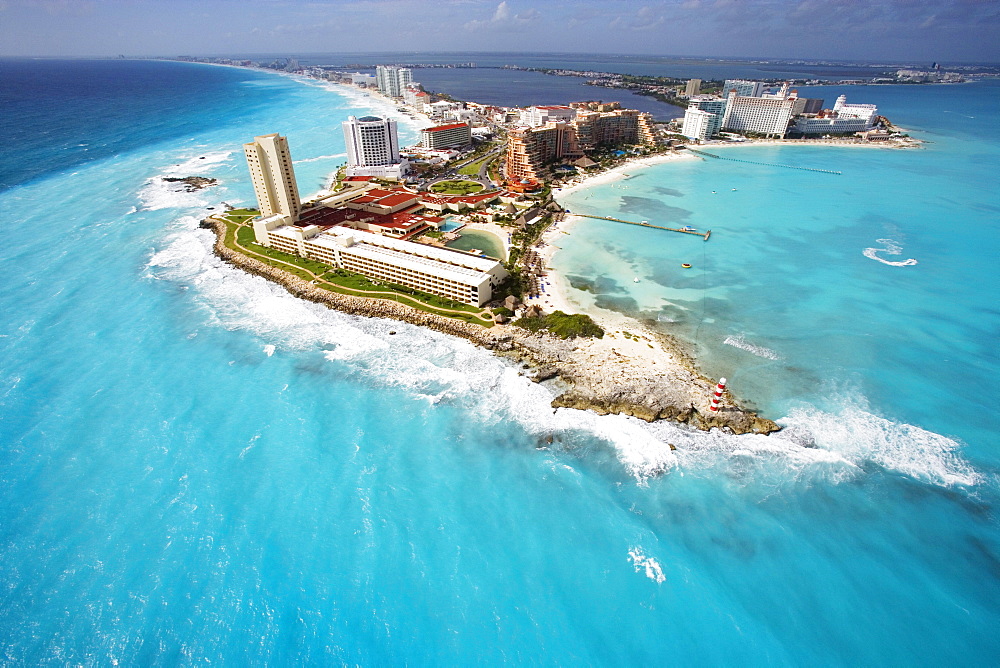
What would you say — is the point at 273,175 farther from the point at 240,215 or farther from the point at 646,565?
the point at 646,565

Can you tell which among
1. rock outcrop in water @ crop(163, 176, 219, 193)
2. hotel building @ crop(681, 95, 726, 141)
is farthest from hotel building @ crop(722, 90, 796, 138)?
rock outcrop in water @ crop(163, 176, 219, 193)

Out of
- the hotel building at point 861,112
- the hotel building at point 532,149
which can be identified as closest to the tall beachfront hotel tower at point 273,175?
the hotel building at point 532,149

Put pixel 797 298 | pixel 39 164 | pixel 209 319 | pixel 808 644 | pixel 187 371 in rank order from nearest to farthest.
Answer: pixel 808 644 < pixel 187 371 < pixel 209 319 < pixel 797 298 < pixel 39 164

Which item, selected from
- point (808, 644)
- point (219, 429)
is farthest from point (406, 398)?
point (808, 644)

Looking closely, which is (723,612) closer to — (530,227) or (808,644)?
(808,644)

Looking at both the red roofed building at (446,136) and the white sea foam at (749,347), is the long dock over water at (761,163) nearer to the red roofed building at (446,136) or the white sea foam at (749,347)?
the red roofed building at (446,136)
